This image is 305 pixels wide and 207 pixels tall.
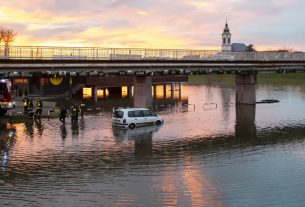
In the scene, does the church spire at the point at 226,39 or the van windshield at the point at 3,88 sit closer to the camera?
the van windshield at the point at 3,88

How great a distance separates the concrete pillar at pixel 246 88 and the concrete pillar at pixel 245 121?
1043 mm

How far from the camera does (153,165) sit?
24234mm

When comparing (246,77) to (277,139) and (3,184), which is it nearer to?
(277,139)

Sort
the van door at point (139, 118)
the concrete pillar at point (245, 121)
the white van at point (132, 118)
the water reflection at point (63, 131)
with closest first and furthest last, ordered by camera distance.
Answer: the water reflection at point (63, 131)
the concrete pillar at point (245, 121)
the white van at point (132, 118)
the van door at point (139, 118)

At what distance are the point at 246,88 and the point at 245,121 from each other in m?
18.3

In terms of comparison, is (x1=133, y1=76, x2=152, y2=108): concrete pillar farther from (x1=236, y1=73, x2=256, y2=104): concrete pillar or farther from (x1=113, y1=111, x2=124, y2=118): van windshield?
(x1=236, y1=73, x2=256, y2=104): concrete pillar

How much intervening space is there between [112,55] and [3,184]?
2991cm

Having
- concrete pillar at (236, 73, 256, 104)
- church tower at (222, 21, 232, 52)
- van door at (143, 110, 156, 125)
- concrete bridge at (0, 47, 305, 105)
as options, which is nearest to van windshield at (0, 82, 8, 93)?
concrete bridge at (0, 47, 305, 105)

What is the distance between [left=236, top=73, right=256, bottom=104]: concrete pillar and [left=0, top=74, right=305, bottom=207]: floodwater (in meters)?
20.0

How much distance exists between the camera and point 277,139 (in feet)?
111

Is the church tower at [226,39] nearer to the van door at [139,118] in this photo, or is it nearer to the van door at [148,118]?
the van door at [148,118]

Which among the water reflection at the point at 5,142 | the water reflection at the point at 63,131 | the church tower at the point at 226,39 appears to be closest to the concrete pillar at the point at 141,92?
the water reflection at the point at 63,131

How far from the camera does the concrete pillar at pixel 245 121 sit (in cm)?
3638

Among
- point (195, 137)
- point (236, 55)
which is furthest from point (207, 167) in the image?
point (236, 55)
